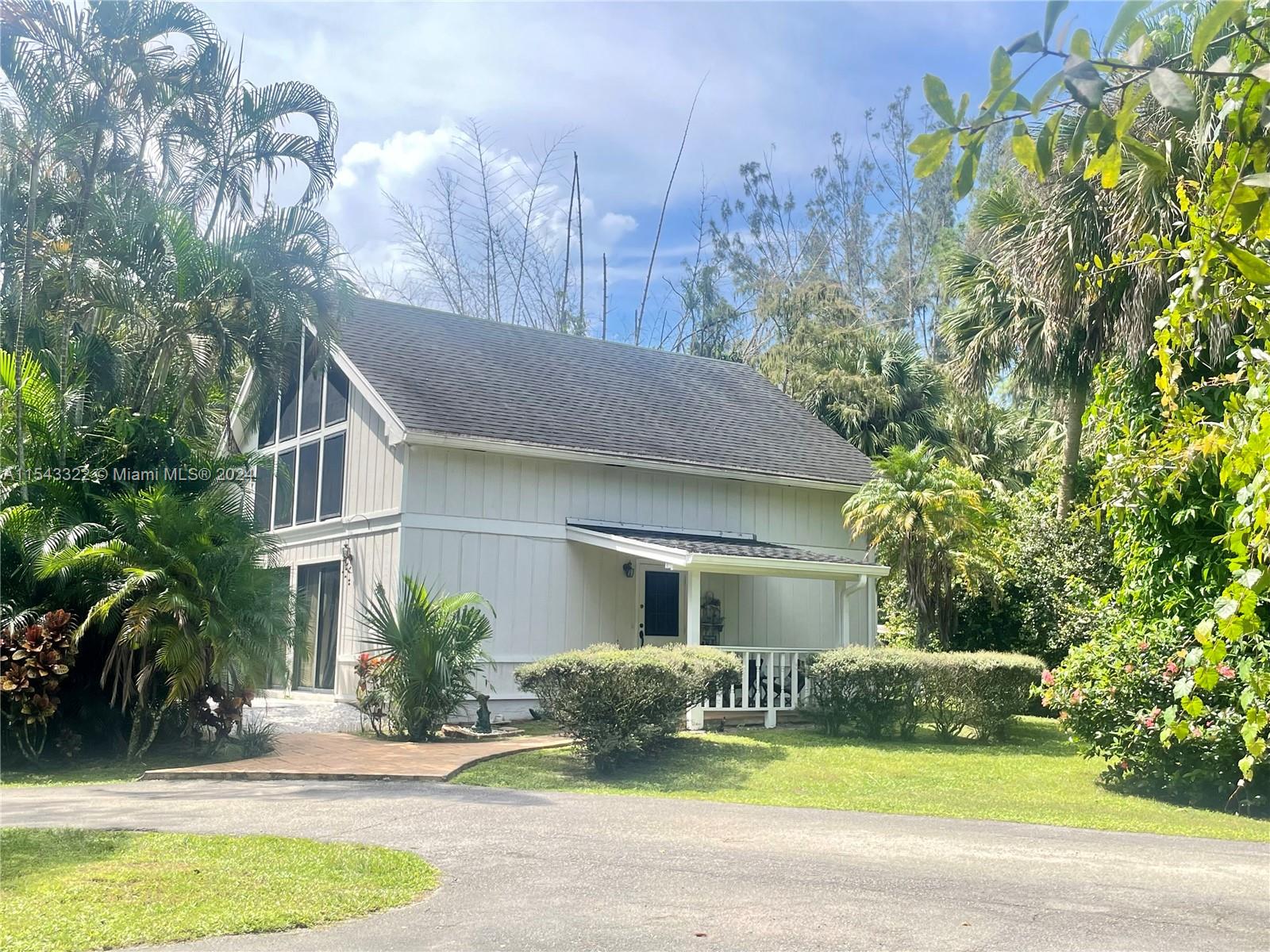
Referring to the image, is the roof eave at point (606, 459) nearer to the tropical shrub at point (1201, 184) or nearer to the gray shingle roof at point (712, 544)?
the gray shingle roof at point (712, 544)

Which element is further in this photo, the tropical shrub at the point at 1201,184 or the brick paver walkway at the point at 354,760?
the brick paver walkway at the point at 354,760

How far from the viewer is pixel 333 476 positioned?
18516mm

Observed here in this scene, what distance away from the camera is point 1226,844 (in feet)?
26.9

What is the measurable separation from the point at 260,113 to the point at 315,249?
288cm

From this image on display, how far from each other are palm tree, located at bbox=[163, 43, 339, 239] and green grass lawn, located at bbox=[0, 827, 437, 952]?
1122cm

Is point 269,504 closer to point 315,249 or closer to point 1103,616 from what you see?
point 315,249

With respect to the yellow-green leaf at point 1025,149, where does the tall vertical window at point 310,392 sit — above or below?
above

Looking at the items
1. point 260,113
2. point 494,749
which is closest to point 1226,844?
point 494,749

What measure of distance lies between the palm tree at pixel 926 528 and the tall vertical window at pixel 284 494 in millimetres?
10250

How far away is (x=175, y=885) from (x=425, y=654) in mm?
7064

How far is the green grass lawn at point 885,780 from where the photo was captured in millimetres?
9758

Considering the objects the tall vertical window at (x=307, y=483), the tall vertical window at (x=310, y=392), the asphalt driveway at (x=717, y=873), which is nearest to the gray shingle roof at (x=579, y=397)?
the tall vertical window at (x=310, y=392)

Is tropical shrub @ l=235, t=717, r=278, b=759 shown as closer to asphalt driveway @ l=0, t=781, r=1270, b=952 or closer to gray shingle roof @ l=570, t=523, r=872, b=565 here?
asphalt driveway @ l=0, t=781, r=1270, b=952

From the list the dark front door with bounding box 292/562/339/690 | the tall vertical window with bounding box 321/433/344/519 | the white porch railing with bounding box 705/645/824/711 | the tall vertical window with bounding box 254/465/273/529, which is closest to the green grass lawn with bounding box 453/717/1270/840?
the white porch railing with bounding box 705/645/824/711
